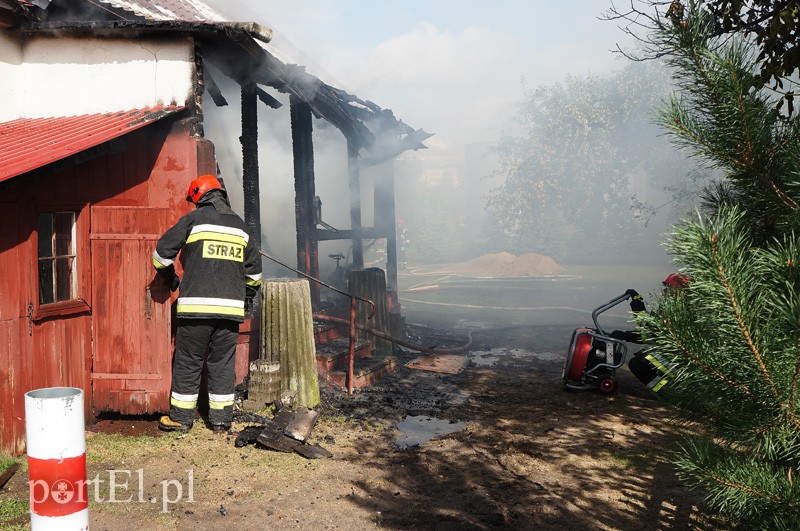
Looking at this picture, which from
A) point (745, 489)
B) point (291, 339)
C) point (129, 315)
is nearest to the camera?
point (745, 489)

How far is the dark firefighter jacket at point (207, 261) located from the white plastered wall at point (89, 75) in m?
1.34

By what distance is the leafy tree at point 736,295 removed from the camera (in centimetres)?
158

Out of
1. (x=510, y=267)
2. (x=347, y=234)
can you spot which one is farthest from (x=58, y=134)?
(x=510, y=267)

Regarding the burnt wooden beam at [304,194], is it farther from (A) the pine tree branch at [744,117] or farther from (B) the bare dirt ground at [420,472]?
(A) the pine tree branch at [744,117]

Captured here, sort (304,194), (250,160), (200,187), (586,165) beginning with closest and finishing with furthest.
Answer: (200,187) < (250,160) < (304,194) < (586,165)

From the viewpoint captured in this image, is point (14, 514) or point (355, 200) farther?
point (355, 200)

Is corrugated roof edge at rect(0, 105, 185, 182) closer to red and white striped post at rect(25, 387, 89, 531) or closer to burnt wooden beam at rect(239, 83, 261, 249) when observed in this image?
burnt wooden beam at rect(239, 83, 261, 249)

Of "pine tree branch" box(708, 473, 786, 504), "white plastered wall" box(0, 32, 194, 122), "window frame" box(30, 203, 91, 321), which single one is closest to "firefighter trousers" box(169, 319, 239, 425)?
"window frame" box(30, 203, 91, 321)

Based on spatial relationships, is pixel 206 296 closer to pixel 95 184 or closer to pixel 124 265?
pixel 124 265

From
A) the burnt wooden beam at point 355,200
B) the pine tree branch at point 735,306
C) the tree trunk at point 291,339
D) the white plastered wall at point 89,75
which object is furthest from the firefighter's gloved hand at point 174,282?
the burnt wooden beam at point 355,200

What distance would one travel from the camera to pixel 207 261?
5559 mm

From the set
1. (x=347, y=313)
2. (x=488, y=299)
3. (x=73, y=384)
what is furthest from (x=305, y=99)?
(x=488, y=299)

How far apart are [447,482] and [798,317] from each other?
366 cm

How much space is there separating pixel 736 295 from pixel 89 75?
21.2 feet
